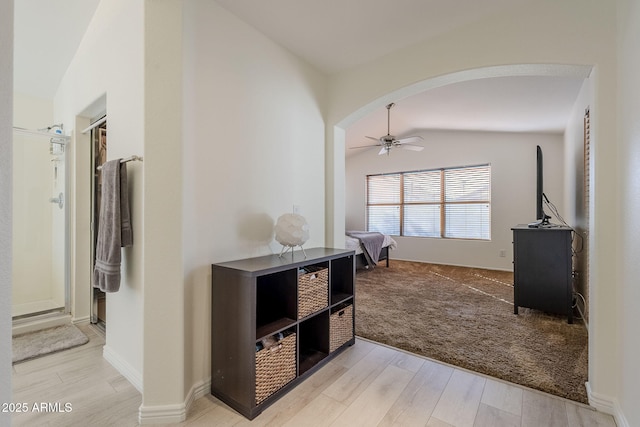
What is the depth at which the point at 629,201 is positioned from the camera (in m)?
1.42

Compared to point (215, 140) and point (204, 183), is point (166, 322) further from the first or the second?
point (215, 140)

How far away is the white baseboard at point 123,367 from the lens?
182 cm

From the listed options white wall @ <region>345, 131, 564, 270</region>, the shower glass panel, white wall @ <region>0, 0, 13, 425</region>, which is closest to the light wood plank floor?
white wall @ <region>0, 0, 13, 425</region>

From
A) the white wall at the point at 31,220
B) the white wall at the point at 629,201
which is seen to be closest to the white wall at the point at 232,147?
the white wall at the point at 629,201

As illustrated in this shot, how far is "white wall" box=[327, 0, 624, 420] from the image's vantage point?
62.4 inches

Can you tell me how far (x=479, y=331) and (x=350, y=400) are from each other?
5.27 feet

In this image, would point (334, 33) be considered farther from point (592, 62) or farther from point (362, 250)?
point (362, 250)

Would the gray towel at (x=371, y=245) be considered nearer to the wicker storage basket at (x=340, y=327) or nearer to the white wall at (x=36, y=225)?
the wicker storage basket at (x=340, y=327)

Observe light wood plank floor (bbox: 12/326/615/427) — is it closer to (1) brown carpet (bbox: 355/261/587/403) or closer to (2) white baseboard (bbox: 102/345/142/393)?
(2) white baseboard (bbox: 102/345/142/393)

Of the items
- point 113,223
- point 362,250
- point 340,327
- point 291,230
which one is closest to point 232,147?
point 291,230

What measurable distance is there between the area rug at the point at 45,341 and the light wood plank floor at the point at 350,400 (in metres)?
0.14

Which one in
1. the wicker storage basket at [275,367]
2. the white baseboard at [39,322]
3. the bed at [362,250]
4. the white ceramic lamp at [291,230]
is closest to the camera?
the wicker storage basket at [275,367]

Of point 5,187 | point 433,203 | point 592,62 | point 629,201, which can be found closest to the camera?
point 5,187

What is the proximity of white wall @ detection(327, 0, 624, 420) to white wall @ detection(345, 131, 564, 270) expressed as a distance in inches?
153
